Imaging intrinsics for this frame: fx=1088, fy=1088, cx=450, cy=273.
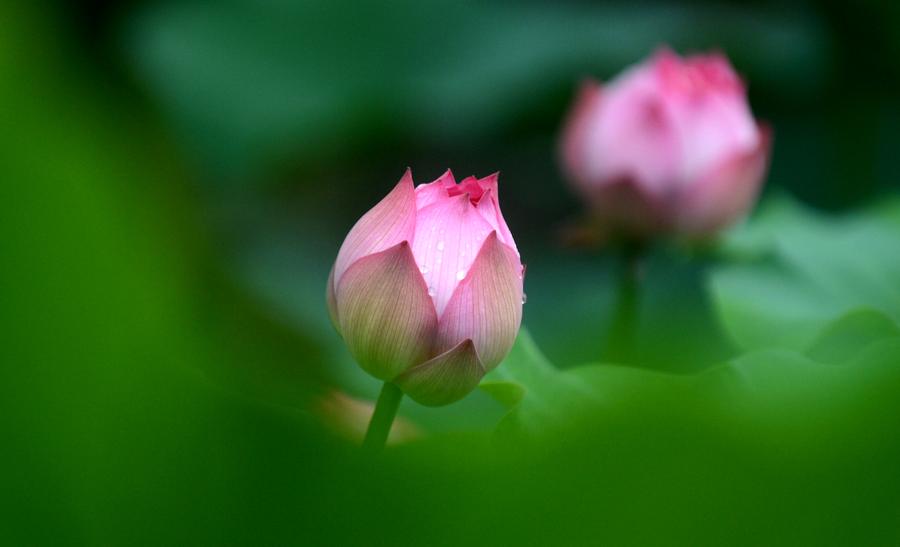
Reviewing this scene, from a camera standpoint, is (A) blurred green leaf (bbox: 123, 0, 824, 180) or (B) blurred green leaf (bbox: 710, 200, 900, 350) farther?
(A) blurred green leaf (bbox: 123, 0, 824, 180)

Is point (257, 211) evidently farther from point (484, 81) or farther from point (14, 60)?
point (14, 60)

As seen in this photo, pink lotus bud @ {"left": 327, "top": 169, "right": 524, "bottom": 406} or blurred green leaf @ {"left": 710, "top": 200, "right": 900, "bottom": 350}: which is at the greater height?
blurred green leaf @ {"left": 710, "top": 200, "right": 900, "bottom": 350}

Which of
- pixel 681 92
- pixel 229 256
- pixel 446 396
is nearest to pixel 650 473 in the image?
pixel 446 396

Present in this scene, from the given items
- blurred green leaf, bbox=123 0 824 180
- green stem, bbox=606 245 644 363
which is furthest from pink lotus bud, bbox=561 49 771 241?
blurred green leaf, bbox=123 0 824 180

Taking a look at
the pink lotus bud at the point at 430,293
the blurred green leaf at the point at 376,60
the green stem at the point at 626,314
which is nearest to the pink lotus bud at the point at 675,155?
the green stem at the point at 626,314

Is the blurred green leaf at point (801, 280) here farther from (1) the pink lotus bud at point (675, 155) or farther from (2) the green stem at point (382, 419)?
(2) the green stem at point (382, 419)

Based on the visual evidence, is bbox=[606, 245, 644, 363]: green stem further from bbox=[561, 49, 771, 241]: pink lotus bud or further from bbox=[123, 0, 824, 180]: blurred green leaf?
bbox=[123, 0, 824, 180]: blurred green leaf
